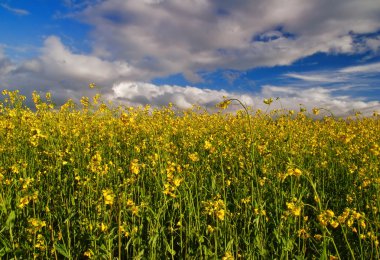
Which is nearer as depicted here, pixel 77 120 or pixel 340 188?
pixel 340 188

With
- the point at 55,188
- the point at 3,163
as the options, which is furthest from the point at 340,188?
the point at 3,163

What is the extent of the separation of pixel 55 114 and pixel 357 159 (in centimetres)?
784

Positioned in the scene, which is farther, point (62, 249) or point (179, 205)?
A: point (179, 205)

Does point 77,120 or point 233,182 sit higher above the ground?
point 77,120

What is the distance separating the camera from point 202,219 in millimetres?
3783

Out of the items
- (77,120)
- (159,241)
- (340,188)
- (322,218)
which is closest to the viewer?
(322,218)

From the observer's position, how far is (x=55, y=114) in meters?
9.18

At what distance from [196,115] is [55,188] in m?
8.00

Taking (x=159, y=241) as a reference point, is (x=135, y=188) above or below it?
above

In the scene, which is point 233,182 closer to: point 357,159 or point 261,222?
point 261,222

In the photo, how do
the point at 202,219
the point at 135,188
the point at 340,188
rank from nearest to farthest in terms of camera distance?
1. the point at 202,219
2. the point at 135,188
3. the point at 340,188

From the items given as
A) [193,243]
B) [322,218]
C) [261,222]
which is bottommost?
[193,243]

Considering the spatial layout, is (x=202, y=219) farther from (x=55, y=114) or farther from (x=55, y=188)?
(x=55, y=114)

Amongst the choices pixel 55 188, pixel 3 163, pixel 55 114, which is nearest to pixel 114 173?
pixel 55 188
